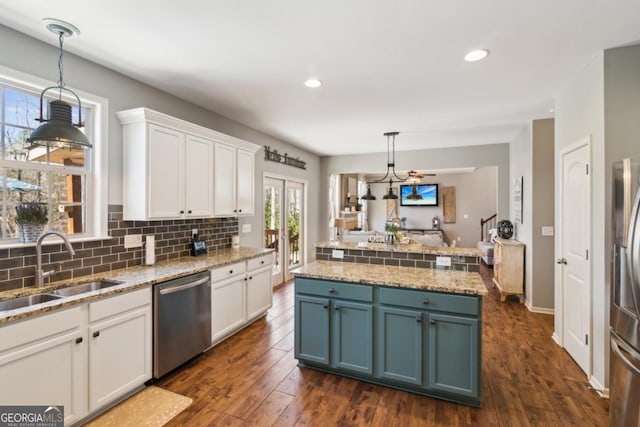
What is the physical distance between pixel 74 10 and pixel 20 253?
5.56 ft

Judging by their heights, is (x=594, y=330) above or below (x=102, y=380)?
above

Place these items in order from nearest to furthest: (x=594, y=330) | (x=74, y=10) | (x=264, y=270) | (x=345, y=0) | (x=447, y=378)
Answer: (x=345, y=0), (x=74, y=10), (x=447, y=378), (x=594, y=330), (x=264, y=270)

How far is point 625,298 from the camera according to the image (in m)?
1.77

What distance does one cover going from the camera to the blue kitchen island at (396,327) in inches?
86.7

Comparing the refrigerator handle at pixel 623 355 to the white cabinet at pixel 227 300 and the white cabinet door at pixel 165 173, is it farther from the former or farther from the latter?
the white cabinet door at pixel 165 173

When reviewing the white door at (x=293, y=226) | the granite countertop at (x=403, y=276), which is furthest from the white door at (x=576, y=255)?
the white door at (x=293, y=226)

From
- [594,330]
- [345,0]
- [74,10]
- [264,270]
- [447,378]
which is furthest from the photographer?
[264,270]

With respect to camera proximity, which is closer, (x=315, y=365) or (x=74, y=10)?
(x=74, y=10)

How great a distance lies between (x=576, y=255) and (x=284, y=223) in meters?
4.31

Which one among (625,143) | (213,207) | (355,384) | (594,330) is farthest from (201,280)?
(625,143)

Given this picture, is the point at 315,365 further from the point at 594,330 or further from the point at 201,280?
the point at 594,330

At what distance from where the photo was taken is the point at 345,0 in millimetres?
1809

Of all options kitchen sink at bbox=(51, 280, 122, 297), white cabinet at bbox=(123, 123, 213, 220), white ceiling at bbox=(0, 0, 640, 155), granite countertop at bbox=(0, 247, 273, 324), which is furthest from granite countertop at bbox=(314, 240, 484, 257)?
kitchen sink at bbox=(51, 280, 122, 297)

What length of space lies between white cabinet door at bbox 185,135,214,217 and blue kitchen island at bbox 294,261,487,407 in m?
1.41
